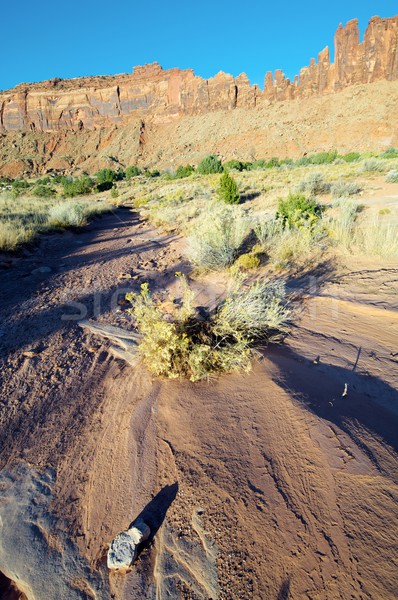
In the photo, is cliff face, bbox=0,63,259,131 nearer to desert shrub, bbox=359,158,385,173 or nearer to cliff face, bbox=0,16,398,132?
cliff face, bbox=0,16,398,132

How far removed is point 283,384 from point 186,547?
4.51 feet

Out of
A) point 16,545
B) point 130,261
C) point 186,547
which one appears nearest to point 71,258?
point 130,261

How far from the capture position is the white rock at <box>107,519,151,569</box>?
5.16 feet

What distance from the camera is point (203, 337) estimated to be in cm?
299

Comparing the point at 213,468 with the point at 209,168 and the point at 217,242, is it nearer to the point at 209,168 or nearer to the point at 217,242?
the point at 217,242

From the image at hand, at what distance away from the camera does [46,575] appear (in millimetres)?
1630

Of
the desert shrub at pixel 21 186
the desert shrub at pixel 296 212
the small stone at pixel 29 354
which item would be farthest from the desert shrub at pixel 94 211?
the desert shrub at pixel 21 186

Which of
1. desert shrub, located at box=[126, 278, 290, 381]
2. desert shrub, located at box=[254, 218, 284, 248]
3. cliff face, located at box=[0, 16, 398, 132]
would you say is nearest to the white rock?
desert shrub, located at box=[126, 278, 290, 381]

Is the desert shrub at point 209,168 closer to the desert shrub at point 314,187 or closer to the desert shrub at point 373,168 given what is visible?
the desert shrub at point 373,168

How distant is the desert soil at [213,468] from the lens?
4.70 ft

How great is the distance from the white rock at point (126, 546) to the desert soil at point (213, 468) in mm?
57

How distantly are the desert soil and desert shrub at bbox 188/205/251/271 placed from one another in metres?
2.38

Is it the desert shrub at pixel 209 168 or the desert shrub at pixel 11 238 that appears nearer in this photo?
the desert shrub at pixel 11 238

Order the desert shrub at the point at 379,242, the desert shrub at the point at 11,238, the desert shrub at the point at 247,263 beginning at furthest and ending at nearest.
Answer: the desert shrub at the point at 11,238
the desert shrub at the point at 247,263
the desert shrub at the point at 379,242
